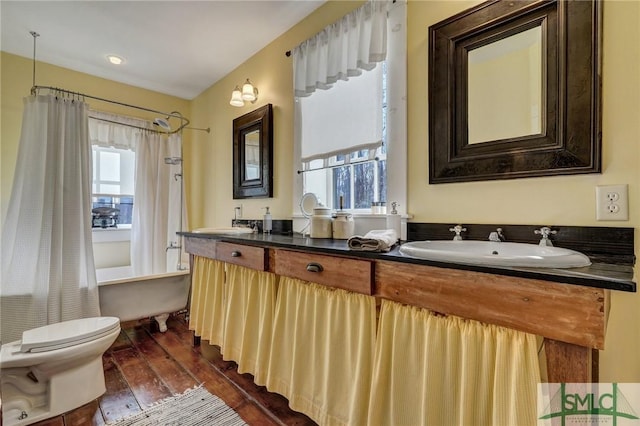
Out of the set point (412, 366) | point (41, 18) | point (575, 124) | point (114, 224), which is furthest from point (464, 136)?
point (114, 224)

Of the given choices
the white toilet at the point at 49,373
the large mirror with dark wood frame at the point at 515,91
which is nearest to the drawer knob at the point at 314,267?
the large mirror with dark wood frame at the point at 515,91

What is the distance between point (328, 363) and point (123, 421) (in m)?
1.10

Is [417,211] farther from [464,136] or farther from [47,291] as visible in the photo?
[47,291]

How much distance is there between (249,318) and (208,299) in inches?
21.0

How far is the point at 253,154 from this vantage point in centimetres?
252

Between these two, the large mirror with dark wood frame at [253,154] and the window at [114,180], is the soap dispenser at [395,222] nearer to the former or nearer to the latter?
the large mirror with dark wood frame at [253,154]

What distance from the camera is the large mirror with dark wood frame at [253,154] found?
2.32 m

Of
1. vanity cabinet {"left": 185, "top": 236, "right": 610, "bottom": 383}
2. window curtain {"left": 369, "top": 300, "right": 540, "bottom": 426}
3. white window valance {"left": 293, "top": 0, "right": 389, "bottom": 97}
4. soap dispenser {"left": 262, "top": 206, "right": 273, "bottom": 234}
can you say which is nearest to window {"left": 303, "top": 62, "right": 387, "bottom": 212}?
white window valance {"left": 293, "top": 0, "right": 389, "bottom": 97}

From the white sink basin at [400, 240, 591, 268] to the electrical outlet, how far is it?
0.23m

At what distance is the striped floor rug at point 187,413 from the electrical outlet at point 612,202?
1.75 meters

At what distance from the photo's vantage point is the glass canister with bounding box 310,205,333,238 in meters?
1.64

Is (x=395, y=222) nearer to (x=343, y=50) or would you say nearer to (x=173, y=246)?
(x=343, y=50)

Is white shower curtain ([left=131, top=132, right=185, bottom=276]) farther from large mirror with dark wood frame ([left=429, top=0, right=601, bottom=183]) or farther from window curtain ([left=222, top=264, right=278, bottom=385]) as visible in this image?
large mirror with dark wood frame ([left=429, top=0, right=601, bottom=183])

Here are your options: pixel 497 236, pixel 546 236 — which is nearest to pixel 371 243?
pixel 497 236
